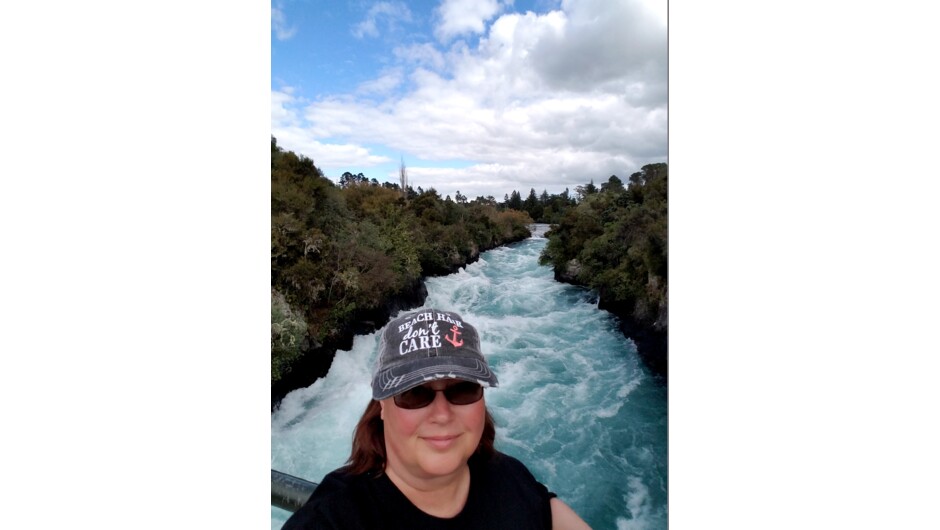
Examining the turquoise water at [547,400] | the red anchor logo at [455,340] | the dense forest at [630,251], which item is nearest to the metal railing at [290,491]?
the turquoise water at [547,400]

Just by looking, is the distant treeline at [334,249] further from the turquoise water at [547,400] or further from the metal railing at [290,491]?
the metal railing at [290,491]

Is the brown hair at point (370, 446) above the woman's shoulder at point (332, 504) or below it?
above

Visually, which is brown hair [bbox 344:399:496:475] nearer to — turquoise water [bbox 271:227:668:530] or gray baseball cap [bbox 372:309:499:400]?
gray baseball cap [bbox 372:309:499:400]

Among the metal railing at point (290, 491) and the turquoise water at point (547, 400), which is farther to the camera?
the turquoise water at point (547, 400)

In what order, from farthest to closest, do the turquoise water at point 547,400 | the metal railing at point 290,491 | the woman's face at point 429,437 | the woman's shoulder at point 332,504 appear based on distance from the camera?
the turquoise water at point 547,400
the metal railing at point 290,491
the woman's face at point 429,437
the woman's shoulder at point 332,504

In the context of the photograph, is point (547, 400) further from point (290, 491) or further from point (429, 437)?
point (290, 491)
